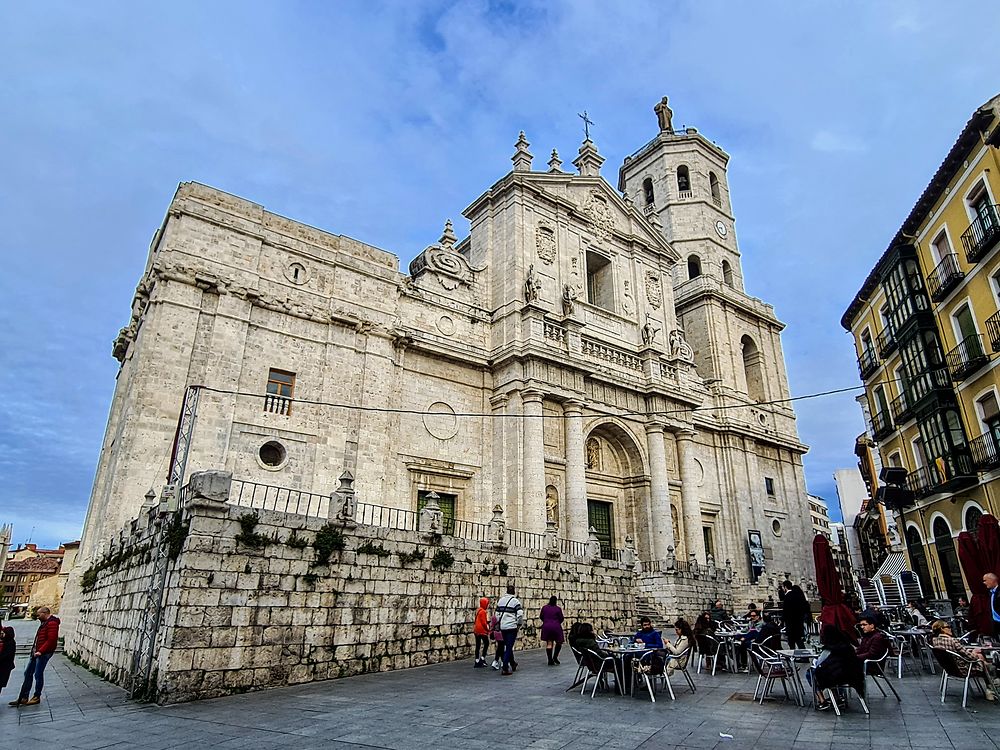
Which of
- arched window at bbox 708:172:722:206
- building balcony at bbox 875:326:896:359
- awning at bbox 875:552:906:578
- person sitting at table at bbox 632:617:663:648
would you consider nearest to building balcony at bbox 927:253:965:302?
building balcony at bbox 875:326:896:359

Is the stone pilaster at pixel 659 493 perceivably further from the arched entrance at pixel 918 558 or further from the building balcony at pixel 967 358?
the building balcony at pixel 967 358

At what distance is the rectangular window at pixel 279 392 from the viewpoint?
17375mm

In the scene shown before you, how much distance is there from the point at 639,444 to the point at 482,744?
65.8ft

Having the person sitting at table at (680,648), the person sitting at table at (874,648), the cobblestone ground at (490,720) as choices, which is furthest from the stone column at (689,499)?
the person sitting at table at (874,648)

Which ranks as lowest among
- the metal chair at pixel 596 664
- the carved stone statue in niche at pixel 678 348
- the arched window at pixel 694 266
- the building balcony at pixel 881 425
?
the metal chair at pixel 596 664

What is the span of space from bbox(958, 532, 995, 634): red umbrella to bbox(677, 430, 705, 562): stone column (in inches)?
567

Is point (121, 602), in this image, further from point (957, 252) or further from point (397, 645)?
point (957, 252)

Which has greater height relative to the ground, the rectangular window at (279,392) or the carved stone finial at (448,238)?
the carved stone finial at (448,238)

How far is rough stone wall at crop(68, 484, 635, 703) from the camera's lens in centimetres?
891

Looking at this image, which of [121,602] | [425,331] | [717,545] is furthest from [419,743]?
[717,545]

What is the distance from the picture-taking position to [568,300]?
24734 millimetres

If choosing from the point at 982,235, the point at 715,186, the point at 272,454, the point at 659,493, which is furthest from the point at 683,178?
the point at 272,454

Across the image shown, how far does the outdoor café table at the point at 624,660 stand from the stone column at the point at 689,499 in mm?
16386

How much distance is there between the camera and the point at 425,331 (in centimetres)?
2172
